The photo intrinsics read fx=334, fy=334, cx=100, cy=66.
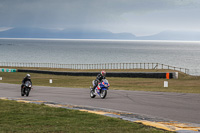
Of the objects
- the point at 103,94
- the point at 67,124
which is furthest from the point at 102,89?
the point at 67,124

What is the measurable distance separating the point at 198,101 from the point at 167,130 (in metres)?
8.39

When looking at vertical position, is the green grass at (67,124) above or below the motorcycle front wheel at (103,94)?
below

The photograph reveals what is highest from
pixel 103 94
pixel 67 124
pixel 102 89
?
pixel 102 89

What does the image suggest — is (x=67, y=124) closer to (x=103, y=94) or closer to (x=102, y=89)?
(x=102, y=89)

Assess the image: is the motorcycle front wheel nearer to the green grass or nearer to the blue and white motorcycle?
the blue and white motorcycle

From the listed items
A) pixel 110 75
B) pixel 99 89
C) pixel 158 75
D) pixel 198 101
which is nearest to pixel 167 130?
pixel 198 101

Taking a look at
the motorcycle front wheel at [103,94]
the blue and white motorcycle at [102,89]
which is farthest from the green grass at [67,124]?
the motorcycle front wheel at [103,94]

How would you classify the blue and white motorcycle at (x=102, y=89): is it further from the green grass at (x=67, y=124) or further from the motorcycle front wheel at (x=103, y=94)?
the green grass at (x=67, y=124)

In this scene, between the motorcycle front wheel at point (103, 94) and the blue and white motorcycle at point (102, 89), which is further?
the motorcycle front wheel at point (103, 94)

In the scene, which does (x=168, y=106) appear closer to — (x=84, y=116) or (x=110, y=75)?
(x=84, y=116)

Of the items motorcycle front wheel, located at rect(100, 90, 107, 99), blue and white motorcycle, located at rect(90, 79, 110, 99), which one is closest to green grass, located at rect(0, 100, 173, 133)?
blue and white motorcycle, located at rect(90, 79, 110, 99)

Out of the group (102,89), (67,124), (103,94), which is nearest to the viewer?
(67,124)

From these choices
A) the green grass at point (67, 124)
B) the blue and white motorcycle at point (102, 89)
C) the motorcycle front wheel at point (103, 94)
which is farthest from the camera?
the motorcycle front wheel at point (103, 94)

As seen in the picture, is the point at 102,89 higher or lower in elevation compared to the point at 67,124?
higher
